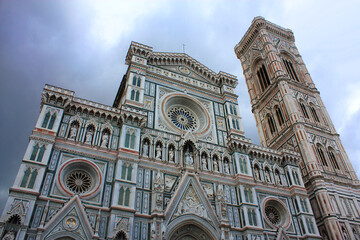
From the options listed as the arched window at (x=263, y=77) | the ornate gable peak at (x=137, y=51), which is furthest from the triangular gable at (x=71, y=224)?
the arched window at (x=263, y=77)

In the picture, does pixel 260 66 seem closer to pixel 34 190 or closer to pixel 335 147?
pixel 335 147

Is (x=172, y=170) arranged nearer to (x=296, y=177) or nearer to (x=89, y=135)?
(x=89, y=135)

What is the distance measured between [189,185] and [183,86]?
30.5ft

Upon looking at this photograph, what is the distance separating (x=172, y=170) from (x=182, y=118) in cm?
551

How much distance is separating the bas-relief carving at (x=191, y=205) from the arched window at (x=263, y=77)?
68.9ft

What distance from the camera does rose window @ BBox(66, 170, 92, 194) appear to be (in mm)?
16203

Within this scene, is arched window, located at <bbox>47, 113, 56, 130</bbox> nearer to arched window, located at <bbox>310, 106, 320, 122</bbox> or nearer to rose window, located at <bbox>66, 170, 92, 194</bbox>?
rose window, located at <bbox>66, 170, 92, 194</bbox>

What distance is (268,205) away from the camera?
21375 millimetres

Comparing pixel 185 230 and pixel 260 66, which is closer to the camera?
pixel 185 230

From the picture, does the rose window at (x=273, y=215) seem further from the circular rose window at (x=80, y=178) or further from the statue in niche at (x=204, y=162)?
the circular rose window at (x=80, y=178)

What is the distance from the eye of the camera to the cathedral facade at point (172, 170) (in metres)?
15.1

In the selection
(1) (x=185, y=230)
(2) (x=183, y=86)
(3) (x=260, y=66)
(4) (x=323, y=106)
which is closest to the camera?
(1) (x=185, y=230)

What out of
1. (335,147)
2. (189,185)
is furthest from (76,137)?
(335,147)

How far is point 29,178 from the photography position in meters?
14.7
